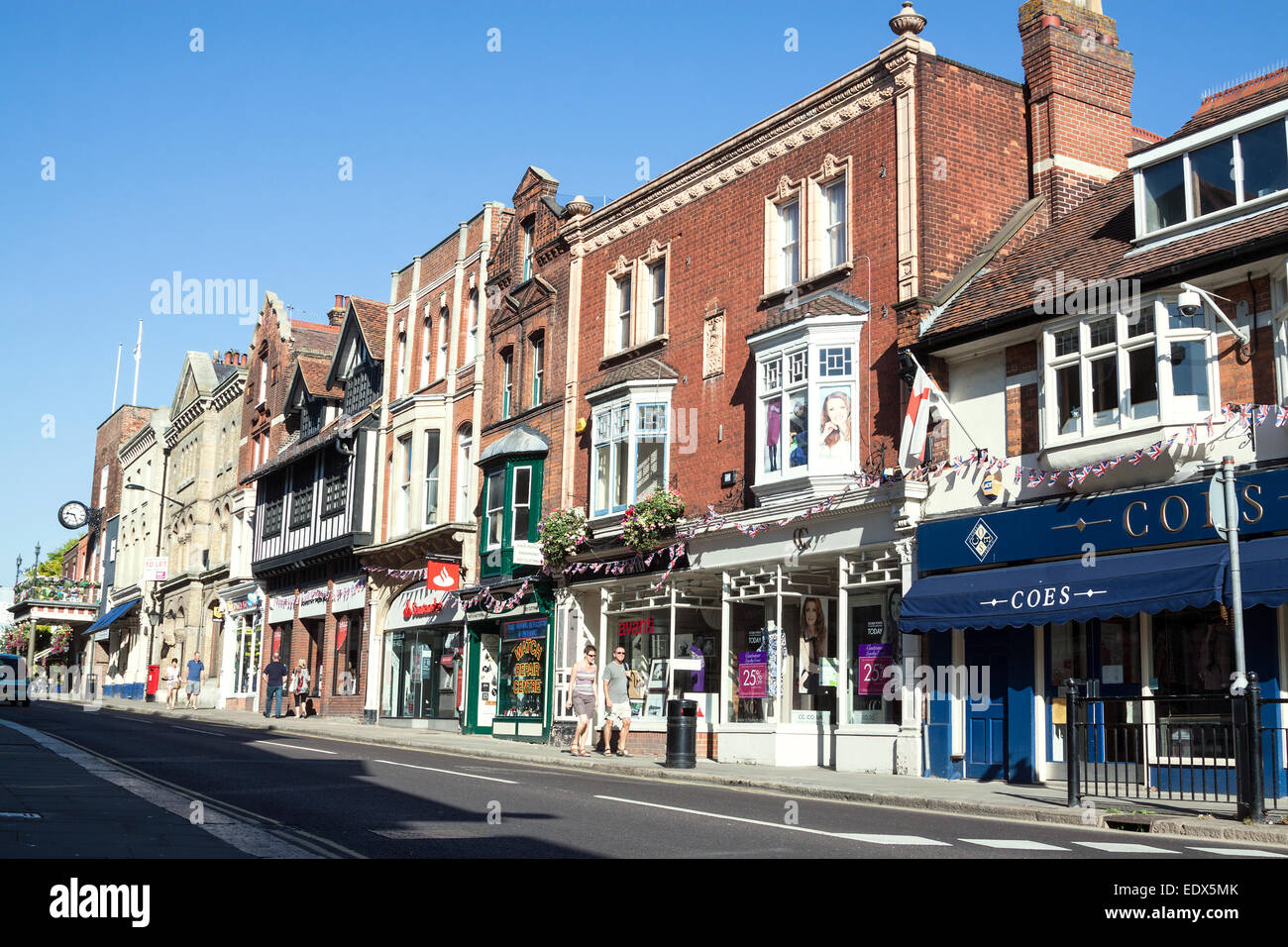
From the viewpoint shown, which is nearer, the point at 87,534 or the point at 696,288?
the point at 696,288

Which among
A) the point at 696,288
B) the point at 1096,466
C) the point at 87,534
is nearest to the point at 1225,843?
the point at 1096,466

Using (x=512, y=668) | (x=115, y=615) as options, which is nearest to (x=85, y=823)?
(x=512, y=668)

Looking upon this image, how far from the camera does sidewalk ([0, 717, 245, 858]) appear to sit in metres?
7.69

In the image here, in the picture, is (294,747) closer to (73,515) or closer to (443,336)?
(443,336)

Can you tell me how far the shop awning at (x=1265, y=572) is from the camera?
14.0 meters

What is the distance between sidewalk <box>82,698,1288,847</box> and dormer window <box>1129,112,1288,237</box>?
8068mm

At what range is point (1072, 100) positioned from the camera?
2141 cm

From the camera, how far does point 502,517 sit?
29781 millimetres

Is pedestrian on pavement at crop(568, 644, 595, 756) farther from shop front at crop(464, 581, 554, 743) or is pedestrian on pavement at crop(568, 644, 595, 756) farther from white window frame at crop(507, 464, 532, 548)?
white window frame at crop(507, 464, 532, 548)

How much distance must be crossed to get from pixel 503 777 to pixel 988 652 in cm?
734

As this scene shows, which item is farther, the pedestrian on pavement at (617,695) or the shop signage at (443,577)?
the shop signage at (443,577)

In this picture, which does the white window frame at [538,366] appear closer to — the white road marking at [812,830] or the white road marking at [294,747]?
the white road marking at [294,747]

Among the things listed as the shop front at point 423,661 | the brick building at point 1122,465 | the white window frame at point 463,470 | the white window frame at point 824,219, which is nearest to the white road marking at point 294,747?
the shop front at point 423,661
